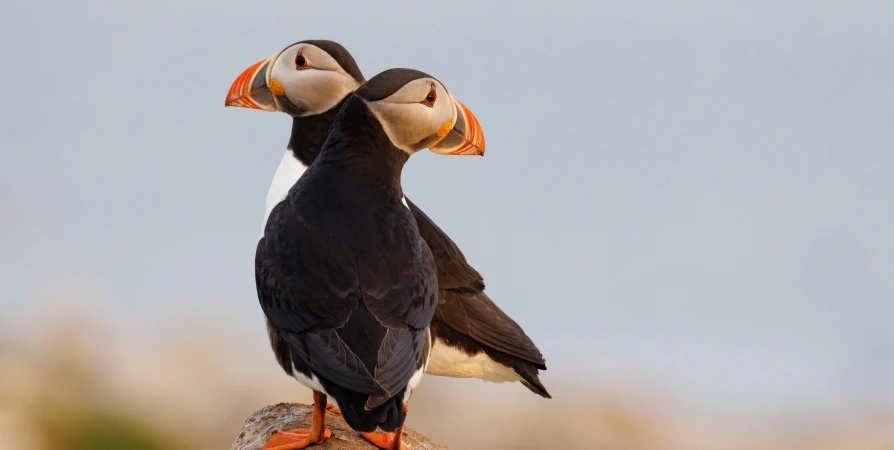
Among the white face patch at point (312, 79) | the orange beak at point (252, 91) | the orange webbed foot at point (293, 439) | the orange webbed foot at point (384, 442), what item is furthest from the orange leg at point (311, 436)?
the orange beak at point (252, 91)

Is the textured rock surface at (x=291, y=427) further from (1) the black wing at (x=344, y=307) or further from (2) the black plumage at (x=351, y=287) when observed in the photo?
(1) the black wing at (x=344, y=307)

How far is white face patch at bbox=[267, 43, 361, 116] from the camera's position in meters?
7.31

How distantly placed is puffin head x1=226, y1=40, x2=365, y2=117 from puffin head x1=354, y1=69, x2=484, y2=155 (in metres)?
0.87

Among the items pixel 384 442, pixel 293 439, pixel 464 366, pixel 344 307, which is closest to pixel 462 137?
pixel 464 366

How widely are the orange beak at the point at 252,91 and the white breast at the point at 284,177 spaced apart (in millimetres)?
328

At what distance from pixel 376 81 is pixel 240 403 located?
17.7ft

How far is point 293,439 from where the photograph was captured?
255 inches

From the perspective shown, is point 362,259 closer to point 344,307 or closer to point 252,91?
point 344,307

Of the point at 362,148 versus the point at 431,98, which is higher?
the point at 431,98

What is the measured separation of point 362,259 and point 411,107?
0.94m

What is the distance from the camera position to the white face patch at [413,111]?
6340mm

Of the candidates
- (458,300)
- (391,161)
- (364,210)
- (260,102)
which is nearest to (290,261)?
(364,210)

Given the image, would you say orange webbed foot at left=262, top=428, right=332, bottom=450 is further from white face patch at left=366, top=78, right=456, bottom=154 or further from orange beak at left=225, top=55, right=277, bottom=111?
orange beak at left=225, top=55, right=277, bottom=111

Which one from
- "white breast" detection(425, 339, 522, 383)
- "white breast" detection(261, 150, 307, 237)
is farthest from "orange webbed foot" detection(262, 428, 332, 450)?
"white breast" detection(261, 150, 307, 237)
